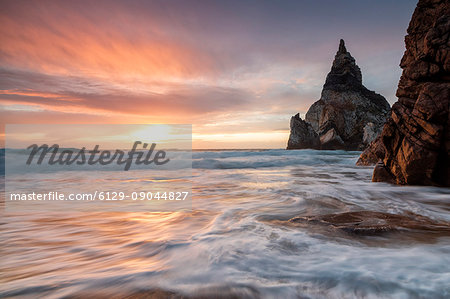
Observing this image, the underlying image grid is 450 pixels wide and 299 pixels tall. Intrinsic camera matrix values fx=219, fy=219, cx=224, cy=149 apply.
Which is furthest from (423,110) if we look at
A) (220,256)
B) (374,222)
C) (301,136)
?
(301,136)

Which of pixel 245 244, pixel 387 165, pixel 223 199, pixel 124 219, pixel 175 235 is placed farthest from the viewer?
pixel 387 165

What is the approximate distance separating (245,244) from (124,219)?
2585 millimetres

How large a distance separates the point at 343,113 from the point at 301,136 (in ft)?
30.4

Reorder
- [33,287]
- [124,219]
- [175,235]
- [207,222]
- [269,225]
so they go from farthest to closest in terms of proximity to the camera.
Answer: [124,219] < [207,222] < [269,225] < [175,235] < [33,287]

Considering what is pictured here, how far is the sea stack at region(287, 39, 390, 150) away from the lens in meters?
42.2

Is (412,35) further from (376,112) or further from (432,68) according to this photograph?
(376,112)

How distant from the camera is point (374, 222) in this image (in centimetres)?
329

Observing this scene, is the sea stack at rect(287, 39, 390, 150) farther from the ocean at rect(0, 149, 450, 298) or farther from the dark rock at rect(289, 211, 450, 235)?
the ocean at rect(0, 149, 450, 298)

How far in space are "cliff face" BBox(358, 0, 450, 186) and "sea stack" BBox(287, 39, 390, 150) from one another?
35.6 metres

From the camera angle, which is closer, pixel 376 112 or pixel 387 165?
pixel 387 165

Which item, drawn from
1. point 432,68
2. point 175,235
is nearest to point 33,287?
point 175,235

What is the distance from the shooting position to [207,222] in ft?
12.8

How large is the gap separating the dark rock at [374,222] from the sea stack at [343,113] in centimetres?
4007

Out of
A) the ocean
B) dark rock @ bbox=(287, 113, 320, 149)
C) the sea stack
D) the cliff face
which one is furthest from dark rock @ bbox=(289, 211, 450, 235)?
dark rock @ bbox=(287, 113, 320, 149)
